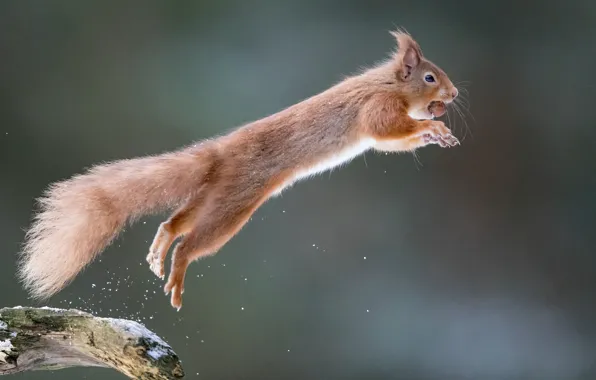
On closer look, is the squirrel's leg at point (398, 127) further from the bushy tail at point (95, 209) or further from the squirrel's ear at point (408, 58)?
the bushy tail at point (95, 209)

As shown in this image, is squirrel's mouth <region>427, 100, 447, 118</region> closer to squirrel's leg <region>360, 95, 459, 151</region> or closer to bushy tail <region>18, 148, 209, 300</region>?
squirrel's leg <region>360, 95, 459, 151</region>

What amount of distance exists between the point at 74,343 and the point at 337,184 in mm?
1571

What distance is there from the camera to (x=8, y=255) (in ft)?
10.1

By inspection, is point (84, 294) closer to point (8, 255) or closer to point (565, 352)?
point (8, 255)

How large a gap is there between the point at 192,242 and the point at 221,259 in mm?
1149

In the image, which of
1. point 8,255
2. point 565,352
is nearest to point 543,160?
point 565,352

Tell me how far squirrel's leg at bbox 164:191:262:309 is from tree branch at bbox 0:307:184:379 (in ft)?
0.67

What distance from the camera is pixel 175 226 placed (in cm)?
207

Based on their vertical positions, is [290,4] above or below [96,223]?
above

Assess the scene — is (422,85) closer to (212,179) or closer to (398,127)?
(398,127)

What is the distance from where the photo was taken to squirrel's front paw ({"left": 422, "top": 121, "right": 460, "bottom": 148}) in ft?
6.26

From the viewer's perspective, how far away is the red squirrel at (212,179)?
2.02 m

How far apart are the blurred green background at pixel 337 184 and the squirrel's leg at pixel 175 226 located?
92cm

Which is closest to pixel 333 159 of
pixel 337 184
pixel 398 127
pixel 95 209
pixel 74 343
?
pixel 398 127
